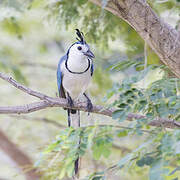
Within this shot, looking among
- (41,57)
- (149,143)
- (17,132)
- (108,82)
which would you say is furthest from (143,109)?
(41,57)

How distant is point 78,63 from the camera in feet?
10.4

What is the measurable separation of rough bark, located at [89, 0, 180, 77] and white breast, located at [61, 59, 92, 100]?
1100 mm

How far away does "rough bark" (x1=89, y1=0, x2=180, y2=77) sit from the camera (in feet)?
6.72

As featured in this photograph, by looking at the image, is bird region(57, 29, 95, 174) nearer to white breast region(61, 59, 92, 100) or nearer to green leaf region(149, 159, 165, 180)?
white breast region(61, 59, 92, 100)

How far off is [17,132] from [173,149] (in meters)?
3.68

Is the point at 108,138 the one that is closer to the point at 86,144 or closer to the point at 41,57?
the point at 86,144

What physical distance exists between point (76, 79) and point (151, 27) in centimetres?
125

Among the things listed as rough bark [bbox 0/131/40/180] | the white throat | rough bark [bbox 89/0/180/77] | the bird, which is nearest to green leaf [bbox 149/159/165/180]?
rough bark [bbox 89/0/180/77]

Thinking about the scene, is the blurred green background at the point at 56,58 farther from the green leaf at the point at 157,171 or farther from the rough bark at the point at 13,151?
the green leaf at the point at 157,171

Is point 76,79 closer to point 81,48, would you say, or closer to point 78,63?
point 78,63

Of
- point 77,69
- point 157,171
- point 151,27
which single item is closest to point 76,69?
point 77,69

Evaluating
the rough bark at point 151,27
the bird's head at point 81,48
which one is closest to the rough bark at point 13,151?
the bird's head at point 81,48

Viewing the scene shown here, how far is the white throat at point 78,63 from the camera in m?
3.16

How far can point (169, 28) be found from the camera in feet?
7.10
